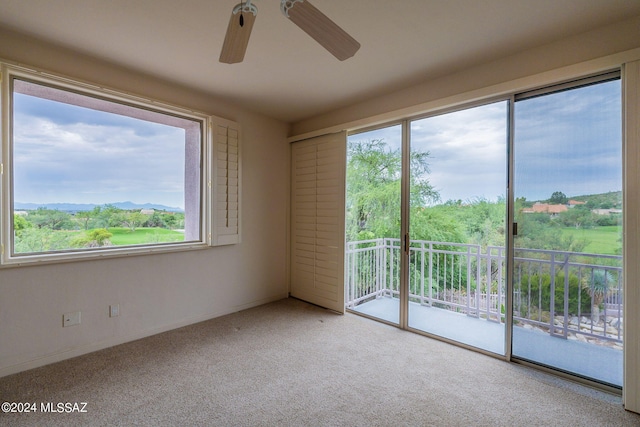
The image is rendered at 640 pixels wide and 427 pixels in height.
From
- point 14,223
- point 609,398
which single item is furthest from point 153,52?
point 609,398

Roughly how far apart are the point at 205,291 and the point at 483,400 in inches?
110

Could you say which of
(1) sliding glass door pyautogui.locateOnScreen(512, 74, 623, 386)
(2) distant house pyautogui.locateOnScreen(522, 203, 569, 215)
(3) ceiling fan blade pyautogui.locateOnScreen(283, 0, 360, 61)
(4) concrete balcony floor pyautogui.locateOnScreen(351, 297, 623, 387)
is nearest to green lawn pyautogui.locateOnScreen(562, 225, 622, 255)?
(1) sliding glass door pyautogui.locateOnScreen(512, 74, 623, 386)

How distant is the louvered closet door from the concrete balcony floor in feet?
2.57

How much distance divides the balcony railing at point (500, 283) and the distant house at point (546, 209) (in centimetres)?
32

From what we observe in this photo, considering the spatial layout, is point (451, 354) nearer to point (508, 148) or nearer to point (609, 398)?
point (609, 398)

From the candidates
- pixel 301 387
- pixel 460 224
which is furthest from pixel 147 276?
pixel 460 224

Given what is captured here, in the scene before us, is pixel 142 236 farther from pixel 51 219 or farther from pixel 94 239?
pixel 51 219

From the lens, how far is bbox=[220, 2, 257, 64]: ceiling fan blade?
1310mm

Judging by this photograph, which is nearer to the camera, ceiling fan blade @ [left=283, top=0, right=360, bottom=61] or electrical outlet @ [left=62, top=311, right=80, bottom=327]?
ceiling fan blade @ [left=283, top=0, right=360, bottom=61]

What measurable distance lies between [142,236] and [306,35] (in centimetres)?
245

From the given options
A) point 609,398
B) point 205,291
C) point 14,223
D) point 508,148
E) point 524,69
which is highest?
point 524,69

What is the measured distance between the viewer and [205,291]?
3.33 metres

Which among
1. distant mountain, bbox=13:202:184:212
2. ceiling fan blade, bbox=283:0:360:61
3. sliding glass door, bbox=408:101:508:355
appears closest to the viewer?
ceiling fan blade, bbox=283:0:360:61

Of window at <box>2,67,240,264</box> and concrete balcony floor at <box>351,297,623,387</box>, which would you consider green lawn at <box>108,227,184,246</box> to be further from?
concrete balcony floor at <box>351,297,623,387</box>
